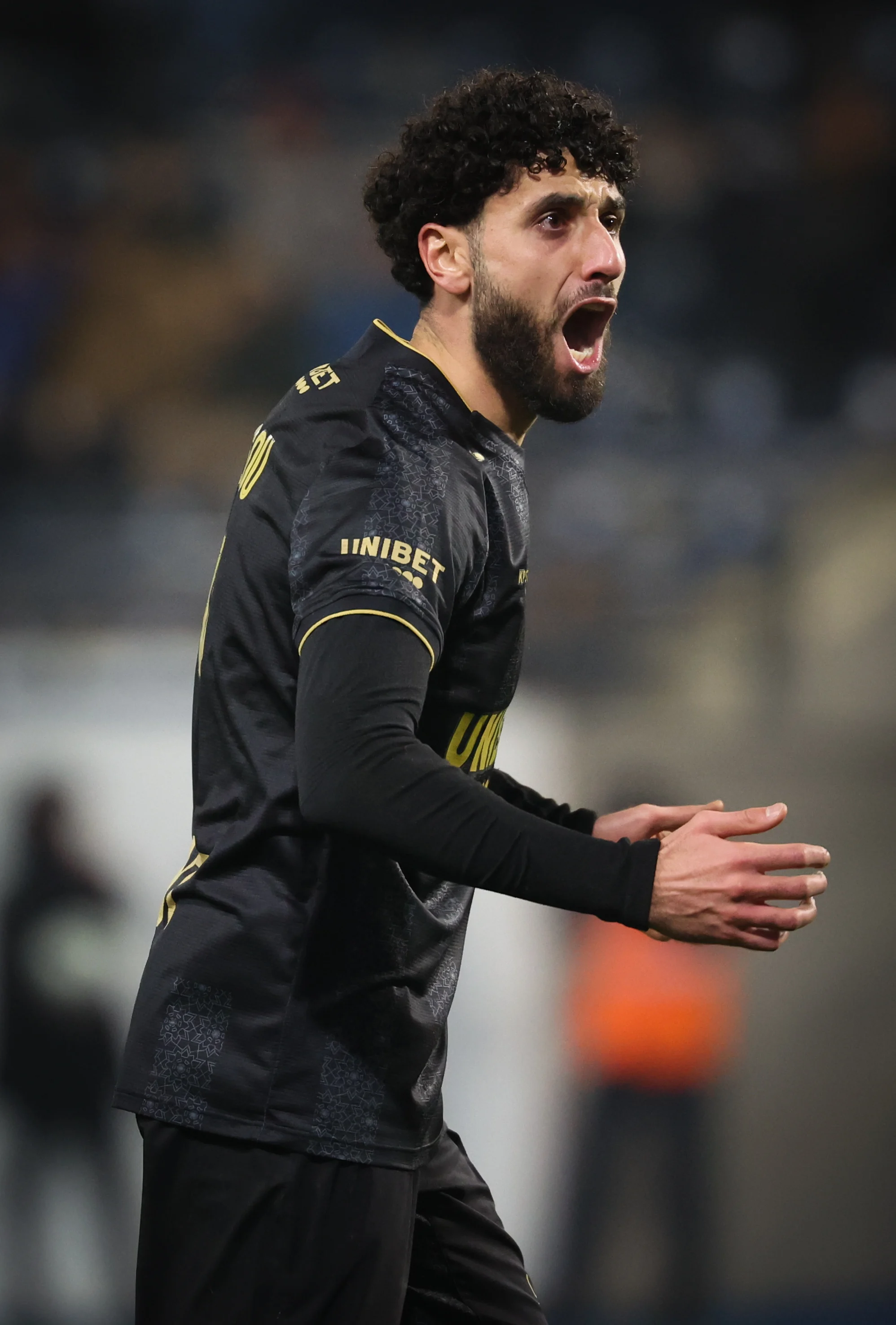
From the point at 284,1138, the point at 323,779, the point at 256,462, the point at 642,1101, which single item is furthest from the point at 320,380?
the point at 642,1101

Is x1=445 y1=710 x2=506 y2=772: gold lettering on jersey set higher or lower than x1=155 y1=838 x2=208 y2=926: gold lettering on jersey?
higher

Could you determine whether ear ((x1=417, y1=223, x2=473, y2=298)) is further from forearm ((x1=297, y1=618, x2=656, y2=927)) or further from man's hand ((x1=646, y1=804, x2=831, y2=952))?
man's hand ((x1=646, y1=804, x2=831, y2=952))

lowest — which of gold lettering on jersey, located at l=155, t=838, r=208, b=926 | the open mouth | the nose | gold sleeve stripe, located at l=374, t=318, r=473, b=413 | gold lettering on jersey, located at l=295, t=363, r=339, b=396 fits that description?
gold lettering on jersey, located at l=155, t=838, r=208, b=926

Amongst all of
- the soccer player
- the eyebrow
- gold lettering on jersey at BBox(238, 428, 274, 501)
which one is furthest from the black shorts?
the eyebrow

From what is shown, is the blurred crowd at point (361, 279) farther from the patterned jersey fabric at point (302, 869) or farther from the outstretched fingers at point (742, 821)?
the outstretched fingers at point (742, 821)

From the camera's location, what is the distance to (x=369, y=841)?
95 centimetres

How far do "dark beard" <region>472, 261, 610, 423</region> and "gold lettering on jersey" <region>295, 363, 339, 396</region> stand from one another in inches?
6.9

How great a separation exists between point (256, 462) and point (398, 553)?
0.94 ft

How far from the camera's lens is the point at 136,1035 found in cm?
116

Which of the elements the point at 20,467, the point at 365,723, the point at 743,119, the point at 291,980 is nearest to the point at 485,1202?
the point at 291,980

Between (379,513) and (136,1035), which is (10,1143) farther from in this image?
(379,513)

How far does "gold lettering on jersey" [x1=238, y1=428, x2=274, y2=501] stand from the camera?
1191 mm

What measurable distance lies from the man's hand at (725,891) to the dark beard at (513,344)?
22.1 inches

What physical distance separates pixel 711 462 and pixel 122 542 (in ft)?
Result: 4.68
